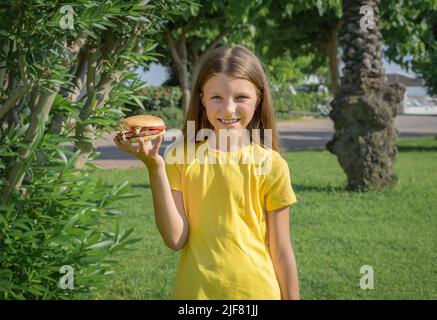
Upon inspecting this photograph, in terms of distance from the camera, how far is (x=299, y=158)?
1583 cm

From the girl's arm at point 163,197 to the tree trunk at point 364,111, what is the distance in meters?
7.91

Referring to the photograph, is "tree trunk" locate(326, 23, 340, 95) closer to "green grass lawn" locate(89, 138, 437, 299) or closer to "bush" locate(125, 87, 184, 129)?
"green grass lawn" locate(89, 138, 437, 299)

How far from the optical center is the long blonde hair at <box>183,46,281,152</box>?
7.09ft

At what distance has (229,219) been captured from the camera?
6.84 feet

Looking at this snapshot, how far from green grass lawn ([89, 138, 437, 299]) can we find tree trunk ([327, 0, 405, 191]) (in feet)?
1.27

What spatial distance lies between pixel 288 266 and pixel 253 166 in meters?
0.35

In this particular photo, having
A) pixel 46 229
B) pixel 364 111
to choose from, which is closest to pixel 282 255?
pixel 46 229

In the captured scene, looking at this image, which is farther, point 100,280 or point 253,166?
point 100,280

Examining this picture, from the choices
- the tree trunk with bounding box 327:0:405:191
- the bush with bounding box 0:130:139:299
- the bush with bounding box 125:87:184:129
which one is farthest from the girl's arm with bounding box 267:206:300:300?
the bush with bounding box 125:87:184:129

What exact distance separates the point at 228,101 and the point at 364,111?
7848mm

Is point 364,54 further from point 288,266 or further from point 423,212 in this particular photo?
point 288,266

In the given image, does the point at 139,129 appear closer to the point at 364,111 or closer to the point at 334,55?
the point at 364,111

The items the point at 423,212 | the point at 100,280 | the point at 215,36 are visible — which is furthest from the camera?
the point at 215,36
